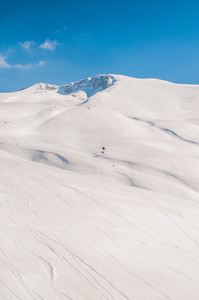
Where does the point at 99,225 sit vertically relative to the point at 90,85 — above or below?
below

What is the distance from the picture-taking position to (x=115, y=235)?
5.62 m

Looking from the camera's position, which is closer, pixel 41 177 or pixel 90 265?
pixel 90 265

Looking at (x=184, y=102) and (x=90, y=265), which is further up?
(x=184, y=102)

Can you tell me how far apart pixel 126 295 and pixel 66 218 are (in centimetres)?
265

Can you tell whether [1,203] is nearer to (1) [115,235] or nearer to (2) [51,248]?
(2) [51,248]

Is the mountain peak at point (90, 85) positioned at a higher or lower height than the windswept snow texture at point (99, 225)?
higher

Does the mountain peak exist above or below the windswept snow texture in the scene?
above

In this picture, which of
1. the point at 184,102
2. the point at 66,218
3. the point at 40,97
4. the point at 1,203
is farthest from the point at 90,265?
the point at 40,97

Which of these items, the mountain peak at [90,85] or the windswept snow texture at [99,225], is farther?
the mountain peak at [90,85]

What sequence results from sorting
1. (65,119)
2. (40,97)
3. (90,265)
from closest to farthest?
(90,265) < (65,119) < (40,97)

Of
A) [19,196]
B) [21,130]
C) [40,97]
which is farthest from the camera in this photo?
[40,97]

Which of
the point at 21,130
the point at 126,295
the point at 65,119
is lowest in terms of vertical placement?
the point at 126,295

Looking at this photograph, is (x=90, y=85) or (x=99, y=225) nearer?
(x=99, y=225)

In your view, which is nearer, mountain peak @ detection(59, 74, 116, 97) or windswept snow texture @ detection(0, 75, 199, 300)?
windswept snow texture @ detection(0, 75, 199, 300)
